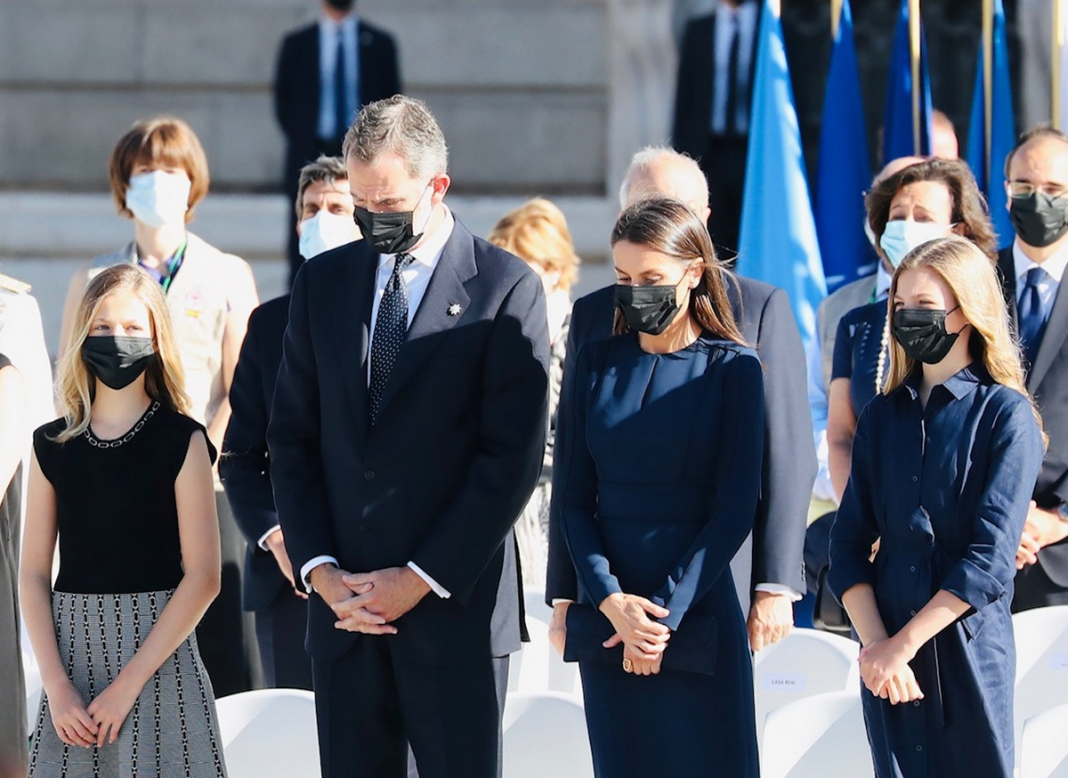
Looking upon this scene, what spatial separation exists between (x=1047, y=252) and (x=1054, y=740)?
137 centimetres

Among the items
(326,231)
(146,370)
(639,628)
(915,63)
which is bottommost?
(639,628)

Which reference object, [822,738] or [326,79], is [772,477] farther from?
[326,79]

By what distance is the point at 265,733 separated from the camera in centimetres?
353

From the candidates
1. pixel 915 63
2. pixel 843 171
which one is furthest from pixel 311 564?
pixel 843 171

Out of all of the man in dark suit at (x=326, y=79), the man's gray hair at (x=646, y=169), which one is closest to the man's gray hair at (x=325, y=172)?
the man's gray hair at (x=646, y=169)

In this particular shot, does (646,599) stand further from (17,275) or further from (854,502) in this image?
(17,275)

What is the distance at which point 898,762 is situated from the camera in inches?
127

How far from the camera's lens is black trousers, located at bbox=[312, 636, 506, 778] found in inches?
124

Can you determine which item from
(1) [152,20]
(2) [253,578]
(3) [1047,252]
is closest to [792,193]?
(3) [1047,252]

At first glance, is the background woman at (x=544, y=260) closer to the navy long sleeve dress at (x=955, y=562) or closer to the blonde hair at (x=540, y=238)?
the blonde hair at (x=540, y=238)

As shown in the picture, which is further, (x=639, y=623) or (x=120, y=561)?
(x=120, y=561)

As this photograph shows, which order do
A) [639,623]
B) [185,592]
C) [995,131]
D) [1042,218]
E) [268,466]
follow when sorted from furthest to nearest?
[995,131], [1042,218], [268,466], [185,592], [639,623]

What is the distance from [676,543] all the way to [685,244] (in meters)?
0.57

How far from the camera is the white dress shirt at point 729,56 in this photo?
7234 mm
